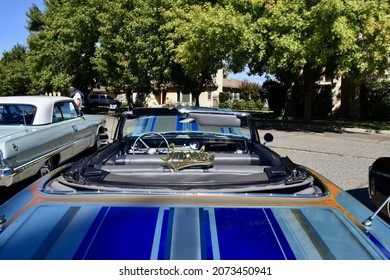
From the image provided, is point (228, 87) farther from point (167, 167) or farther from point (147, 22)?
point (167, 167)

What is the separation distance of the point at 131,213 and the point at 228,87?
47464mm

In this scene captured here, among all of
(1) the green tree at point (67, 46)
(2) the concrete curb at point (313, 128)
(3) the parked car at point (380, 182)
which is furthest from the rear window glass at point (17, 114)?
(1) the green tree at point (67, 46)

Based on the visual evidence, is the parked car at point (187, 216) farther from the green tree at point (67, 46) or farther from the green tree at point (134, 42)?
the green tree at point (67, 46)

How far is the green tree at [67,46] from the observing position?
22281 millimetres

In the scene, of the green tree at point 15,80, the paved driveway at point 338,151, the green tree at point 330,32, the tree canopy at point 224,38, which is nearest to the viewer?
the paved driveway at point 338,151

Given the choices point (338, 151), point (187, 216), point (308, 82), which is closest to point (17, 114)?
point (187, 216)

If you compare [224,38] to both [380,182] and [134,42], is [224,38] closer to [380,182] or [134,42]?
[134,42]

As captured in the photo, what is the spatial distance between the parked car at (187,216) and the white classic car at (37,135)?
210 cm

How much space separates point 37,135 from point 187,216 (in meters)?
4.50

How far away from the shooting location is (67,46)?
23.1 meters

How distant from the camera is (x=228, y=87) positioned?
Result: 48469 millimetres

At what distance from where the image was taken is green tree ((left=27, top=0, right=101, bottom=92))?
22281 millimetres

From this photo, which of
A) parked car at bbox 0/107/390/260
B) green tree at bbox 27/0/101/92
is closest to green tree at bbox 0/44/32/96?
green tree at bbox 27/0/101/92
